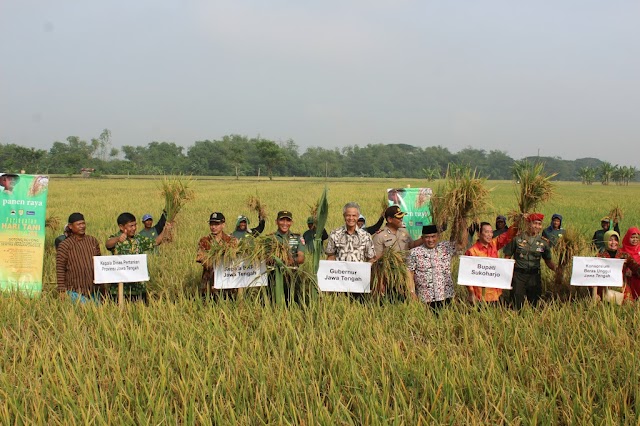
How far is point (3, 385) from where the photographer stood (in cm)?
316

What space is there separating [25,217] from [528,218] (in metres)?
6.16

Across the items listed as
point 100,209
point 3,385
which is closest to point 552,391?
point 3,385

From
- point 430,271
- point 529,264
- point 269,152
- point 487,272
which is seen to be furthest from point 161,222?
point 269,152

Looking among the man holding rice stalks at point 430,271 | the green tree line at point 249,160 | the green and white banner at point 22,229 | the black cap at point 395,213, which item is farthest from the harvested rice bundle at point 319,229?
the green tree line at point 249,160

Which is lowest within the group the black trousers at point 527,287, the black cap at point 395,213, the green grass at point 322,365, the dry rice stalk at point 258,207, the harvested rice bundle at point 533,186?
the green grass at point 322,365

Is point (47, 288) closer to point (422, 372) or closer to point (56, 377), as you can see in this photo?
point (56, 377)

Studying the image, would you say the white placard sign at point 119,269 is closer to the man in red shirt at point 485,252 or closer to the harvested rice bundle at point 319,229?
the harvested rice bundle at point 319,229

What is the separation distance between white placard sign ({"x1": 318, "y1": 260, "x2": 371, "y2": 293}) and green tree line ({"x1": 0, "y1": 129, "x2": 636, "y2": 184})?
4092 centimetres

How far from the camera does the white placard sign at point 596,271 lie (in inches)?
191

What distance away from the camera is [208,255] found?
469 centimetres

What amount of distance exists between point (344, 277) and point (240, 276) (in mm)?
1020

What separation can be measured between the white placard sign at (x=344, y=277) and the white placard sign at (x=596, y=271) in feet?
7.00

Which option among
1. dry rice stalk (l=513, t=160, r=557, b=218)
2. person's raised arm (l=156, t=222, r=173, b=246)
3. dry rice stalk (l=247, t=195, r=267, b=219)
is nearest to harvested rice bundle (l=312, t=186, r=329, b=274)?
dry rice stalk (l=513, t=160, r=557, b=218)

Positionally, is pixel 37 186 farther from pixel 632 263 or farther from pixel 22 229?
pixel 632 263
